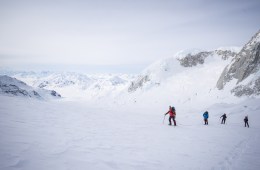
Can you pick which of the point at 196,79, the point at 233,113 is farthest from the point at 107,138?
the point at 196,79

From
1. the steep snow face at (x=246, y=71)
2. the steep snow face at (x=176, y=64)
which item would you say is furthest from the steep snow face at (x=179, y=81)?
the steep snow face at (x=246, y=71)

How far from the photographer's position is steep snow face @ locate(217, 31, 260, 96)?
42.2m

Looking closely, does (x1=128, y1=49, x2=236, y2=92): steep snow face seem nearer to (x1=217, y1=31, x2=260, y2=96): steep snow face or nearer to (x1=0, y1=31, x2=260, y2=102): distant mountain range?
(x1=0, y1=31, x2=260, y2=102): distant mountain range

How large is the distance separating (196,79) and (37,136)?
242 feet

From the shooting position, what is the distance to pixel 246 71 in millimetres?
48688

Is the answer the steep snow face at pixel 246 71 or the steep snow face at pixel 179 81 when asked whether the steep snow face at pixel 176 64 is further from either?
the steep snow face at pixel 246 71

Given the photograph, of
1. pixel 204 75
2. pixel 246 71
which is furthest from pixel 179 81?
pixel 246 71

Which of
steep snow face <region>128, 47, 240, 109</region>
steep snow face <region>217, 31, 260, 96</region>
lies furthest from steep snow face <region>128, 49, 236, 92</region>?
steep snow face <region>217, 31, 260, 96</region>

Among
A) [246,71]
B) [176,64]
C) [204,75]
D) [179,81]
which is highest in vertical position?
[176,64]

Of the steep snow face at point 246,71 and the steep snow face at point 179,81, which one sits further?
the steep snow face at point 179,81

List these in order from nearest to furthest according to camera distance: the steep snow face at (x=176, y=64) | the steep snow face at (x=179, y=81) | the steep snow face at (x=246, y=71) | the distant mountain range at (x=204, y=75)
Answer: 1. the steep snow face at (x=246, y=71)
2. the distant mountain range at (x=204, y=75)
3. the steep snow face at (x=179, y=81)
4. the steep snow face at (x=176, y=64)

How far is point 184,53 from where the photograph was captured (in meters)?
89.6

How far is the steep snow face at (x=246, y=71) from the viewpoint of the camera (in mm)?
42219

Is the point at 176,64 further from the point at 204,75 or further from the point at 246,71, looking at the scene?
the point at 246,71
